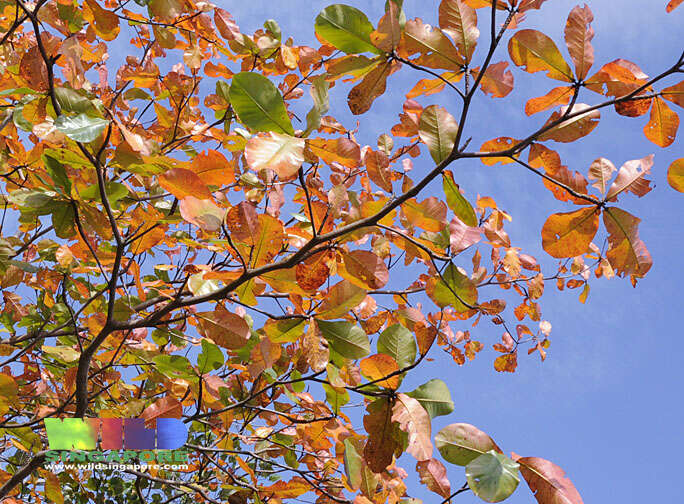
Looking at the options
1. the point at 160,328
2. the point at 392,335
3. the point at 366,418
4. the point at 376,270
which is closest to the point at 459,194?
the point at 376,270

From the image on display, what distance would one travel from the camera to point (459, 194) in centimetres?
104

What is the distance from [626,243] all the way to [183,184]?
0.87 m

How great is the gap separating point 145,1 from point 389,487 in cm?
201

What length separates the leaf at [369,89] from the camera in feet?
3.39

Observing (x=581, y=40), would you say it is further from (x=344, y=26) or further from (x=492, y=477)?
(x=492, y=477)

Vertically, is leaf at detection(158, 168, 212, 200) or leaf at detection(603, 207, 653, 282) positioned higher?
leaf at detection(158, 168, 212, 200)

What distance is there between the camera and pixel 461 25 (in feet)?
3.16

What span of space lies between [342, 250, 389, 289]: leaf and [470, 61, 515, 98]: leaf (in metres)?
0.42

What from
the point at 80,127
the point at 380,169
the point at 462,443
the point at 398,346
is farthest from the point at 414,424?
the point at 80,127

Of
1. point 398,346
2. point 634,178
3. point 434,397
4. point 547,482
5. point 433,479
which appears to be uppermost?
point 634,178

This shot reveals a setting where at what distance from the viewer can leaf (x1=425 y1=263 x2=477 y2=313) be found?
4.02ft

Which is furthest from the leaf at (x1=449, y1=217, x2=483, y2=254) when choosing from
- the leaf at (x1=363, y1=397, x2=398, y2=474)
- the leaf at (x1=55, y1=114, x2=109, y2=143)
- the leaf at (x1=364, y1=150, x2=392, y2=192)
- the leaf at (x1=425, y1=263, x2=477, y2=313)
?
the leaf at (x1=55, y1=114, x2=109, y2=143)

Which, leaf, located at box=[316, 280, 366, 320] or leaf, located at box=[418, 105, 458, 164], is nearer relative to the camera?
leaf, located at box=[418, 105, 458, 164]

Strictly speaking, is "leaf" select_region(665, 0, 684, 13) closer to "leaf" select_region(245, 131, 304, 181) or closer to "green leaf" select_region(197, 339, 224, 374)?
"leaf" select_region(245, 131, 304, 181)
